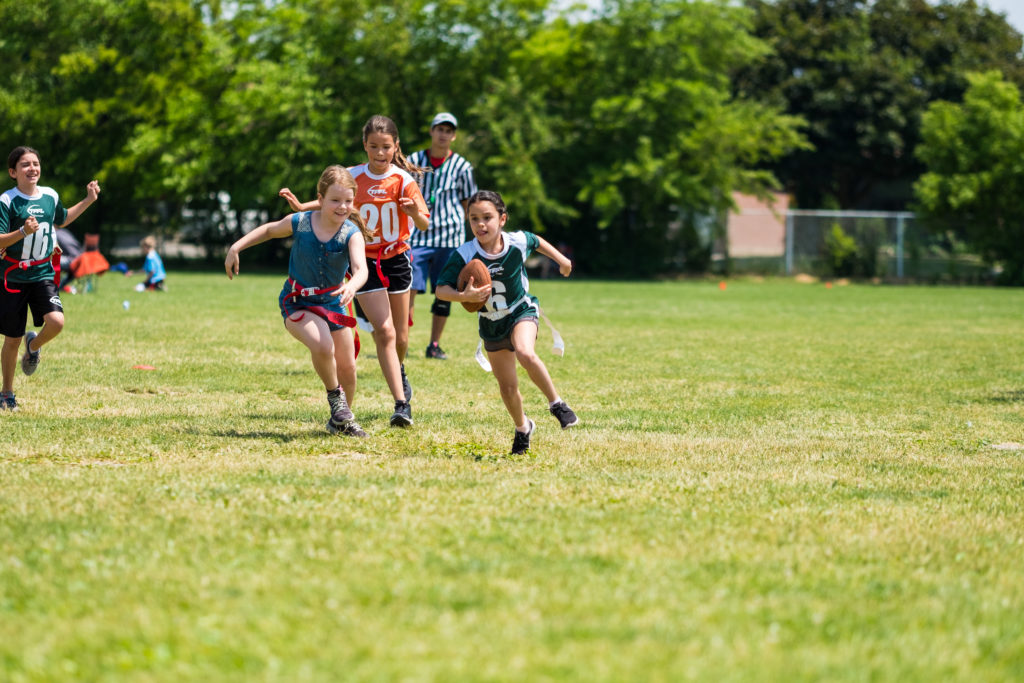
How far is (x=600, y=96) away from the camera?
37.7 meters

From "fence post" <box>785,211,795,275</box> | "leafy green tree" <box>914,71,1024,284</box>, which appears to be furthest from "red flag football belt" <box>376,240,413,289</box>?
"leafy green tree" <box>914,71,1024,284</box>

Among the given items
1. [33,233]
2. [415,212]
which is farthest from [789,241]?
[33,233]

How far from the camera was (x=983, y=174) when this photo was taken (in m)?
36.1

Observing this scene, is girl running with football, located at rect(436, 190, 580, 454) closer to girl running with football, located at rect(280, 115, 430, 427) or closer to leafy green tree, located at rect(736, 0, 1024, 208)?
girl running with football, located at rect(280, 115, 430, 427)

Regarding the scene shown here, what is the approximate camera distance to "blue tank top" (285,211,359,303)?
289 inches

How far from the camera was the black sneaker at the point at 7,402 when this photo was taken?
8.30 meters

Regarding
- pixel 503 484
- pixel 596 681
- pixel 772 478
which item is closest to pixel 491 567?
pixel 596 681

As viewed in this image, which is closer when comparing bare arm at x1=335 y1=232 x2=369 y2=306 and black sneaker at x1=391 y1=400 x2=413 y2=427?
bare arm at x1=335 y1=232 x2=369 y2=306

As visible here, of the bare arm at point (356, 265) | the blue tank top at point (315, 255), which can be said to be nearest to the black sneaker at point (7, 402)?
the blue tank top at point (315, 255)

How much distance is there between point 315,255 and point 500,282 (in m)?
1.30

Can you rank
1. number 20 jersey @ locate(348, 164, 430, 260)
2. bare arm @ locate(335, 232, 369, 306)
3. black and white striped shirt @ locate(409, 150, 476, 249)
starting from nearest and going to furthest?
bare arm @ locate(335, 232, 369, 306) < number 20 jersey @ locate(348, 164, 430, 260) < black and white striped shirt @ locate(409, 150, 476, 249)

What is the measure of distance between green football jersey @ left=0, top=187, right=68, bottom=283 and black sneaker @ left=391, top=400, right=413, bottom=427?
295 cm

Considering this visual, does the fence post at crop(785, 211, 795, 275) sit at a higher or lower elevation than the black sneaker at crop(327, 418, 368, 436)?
higher

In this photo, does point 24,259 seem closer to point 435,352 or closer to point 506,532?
point 435,352
